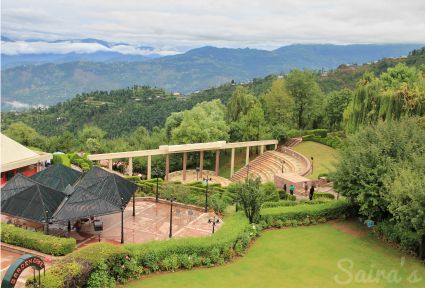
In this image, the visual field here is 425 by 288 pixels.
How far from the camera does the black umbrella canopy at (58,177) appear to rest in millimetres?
21219

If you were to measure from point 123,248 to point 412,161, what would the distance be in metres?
14.2

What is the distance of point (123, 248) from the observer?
15078mm

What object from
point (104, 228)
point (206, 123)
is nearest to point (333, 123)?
point (206, 123)

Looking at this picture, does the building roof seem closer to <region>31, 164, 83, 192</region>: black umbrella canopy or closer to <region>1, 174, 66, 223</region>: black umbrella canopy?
<region>31, 164, 83, 192</region>: black umbrella canopy

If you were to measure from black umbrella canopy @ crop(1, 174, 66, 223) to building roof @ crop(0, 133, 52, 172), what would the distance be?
1098 centimetres

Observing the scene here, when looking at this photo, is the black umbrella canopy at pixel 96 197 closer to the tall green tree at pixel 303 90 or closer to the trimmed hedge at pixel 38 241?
the trimmed hedge at pixel 38 241

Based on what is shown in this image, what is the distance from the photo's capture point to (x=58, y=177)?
71.2ft

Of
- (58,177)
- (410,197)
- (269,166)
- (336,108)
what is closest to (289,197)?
(410,197)

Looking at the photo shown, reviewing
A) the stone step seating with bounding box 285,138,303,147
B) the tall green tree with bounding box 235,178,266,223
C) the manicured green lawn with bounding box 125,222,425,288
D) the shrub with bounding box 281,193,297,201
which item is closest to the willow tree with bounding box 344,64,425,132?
the stone step seating with bounding box 285,138,303,147

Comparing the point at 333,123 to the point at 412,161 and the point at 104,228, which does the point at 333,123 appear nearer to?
the point at 412,161

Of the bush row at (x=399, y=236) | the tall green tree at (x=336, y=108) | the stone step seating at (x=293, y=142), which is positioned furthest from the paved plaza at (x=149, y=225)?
the tall green tree at (x=336, y=108)

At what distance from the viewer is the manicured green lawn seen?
15500mm

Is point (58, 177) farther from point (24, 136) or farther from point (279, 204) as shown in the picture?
point (24, 136)

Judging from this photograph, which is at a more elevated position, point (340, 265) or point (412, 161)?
point (412, 161)
